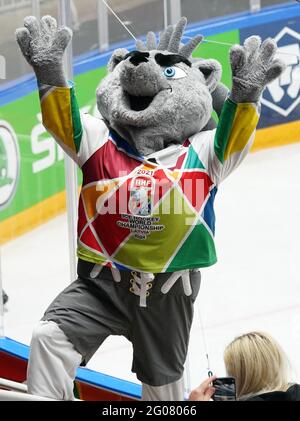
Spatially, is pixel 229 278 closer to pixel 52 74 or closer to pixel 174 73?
pixel 174 73

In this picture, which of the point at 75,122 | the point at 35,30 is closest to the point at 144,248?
the point at 75,122

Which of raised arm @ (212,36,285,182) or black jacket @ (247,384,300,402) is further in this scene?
raised arm @ (212,36,285,182)

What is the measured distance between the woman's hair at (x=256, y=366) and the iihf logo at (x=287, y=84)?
64.1 inches

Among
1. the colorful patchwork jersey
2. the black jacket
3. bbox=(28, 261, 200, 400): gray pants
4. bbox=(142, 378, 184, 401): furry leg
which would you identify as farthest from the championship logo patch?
the black jacket

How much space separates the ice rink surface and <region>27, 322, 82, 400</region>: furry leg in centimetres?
66

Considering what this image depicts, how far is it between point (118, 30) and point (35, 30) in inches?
55.1

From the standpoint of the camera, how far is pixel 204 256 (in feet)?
7.07

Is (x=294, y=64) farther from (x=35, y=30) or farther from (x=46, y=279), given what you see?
(x=35, y=30)

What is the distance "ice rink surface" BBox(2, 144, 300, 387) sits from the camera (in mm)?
2881

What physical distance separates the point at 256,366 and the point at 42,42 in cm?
76

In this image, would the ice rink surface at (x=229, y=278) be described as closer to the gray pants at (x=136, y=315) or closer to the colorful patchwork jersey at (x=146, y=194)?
the gray pants at (x=136, y=315)

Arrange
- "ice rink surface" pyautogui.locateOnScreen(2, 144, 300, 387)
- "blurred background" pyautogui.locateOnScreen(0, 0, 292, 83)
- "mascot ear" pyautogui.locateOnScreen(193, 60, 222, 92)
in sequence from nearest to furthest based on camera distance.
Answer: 1. "mascot ear" pyautogui.locateOnScreen(193, 60, 222, 92)
2. "ice rink surface" pyautogui.locateOnScreen(2, 144, 300, 387)
3. "blurred background" pyautogui.locateOnScreen(0, 0, 292, 83)

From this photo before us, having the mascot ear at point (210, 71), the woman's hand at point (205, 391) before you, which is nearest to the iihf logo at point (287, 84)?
the mascot ear at point (210, 71)

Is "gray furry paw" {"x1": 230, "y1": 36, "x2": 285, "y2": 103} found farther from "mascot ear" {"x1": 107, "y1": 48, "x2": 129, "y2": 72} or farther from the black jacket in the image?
the black jacket
